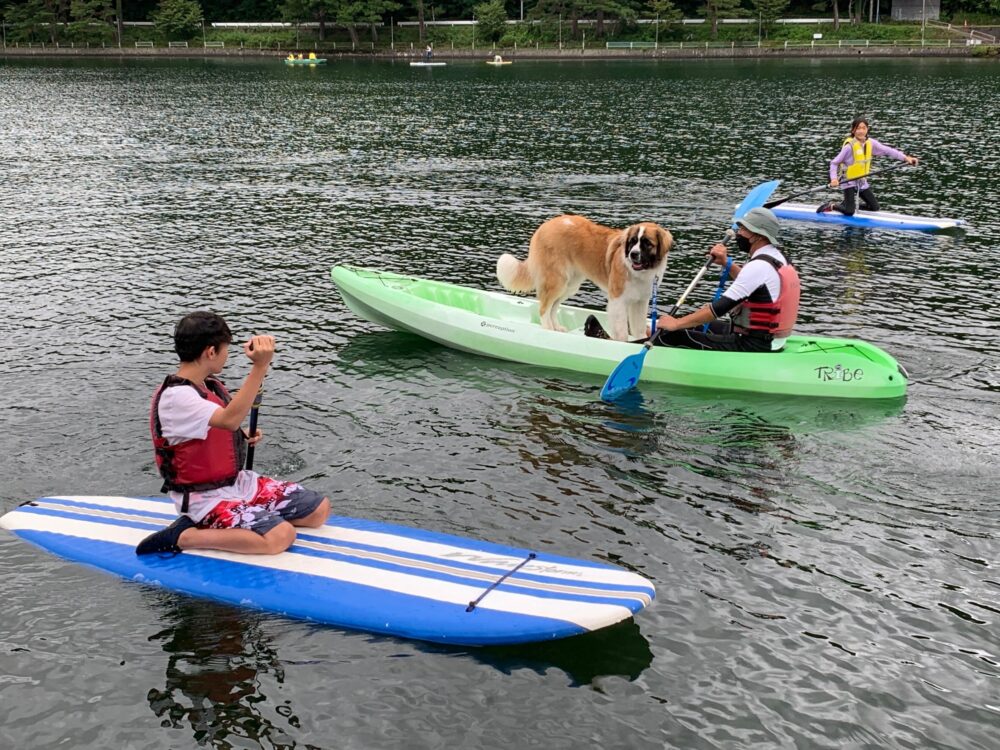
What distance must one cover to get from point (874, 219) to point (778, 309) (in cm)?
1223

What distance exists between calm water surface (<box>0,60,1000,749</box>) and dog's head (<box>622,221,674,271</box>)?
1.91 meters

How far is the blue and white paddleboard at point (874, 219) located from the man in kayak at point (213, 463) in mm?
17491

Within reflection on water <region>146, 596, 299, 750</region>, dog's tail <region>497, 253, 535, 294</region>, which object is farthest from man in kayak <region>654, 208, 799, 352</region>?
reflection on water <region>146, 596, 299, 750</region>

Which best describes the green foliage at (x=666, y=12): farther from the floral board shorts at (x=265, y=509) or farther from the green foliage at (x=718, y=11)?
the floral board shorts at (x=265, y=509)

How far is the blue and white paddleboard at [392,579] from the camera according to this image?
299 inches

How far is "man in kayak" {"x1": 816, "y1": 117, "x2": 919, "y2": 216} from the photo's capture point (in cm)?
2311

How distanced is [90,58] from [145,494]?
355 ft

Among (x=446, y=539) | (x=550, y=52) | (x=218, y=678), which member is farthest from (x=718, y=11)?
(x=218, y=678)

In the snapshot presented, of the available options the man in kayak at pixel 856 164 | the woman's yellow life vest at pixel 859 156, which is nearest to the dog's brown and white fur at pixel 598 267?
the man in kayak at pixel 856 164

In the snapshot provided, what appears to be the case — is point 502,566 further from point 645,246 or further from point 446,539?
point 645,246


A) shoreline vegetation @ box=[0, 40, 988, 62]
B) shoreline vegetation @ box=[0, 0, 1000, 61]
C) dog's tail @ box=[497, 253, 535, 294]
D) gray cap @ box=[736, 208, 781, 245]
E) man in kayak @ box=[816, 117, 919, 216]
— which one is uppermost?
shoreline vegetation @ box=[0, 0, 1000, 61]

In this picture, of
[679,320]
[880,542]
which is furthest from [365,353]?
[880,542]

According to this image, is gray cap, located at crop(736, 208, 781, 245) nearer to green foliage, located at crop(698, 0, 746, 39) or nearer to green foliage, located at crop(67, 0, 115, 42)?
green foliage, located at crop(698, 0, 746, 39)

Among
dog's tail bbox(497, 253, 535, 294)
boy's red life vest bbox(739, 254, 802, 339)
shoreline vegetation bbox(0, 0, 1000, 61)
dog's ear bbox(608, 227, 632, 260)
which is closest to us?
boy's red life vest bbox(739, 254, 802, 339)
